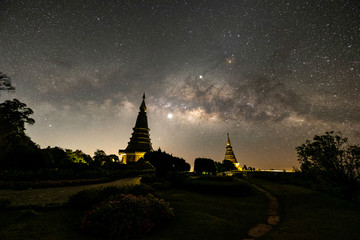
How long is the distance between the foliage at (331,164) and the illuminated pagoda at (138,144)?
40.0 metres

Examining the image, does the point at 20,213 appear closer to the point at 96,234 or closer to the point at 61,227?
the point at 61,227

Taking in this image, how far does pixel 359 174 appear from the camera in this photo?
50.4 feet

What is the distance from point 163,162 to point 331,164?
681 inches

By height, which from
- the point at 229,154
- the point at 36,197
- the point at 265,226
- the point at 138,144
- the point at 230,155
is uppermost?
the point at 138,144

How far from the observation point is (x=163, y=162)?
21766 mm

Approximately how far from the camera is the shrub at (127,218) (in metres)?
5.56

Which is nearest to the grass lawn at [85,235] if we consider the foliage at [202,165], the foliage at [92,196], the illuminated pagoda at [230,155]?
the foliage at [92,196]

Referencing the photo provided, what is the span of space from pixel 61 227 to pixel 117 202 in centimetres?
203

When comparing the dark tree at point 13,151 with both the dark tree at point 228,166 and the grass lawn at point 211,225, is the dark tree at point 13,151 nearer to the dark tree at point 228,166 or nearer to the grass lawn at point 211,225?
the grass lawn at point 211,225

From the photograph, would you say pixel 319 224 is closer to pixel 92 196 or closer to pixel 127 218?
pixel 127 218

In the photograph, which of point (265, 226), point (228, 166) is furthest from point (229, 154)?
point (265, 226)

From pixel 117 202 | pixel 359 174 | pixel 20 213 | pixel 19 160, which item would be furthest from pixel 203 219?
pixel 19 160

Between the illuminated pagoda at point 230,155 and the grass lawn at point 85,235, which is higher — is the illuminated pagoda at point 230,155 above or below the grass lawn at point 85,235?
above

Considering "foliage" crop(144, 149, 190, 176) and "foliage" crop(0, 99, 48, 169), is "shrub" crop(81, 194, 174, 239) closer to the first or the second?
"foliage" crop(144, 149, 190, 176)
